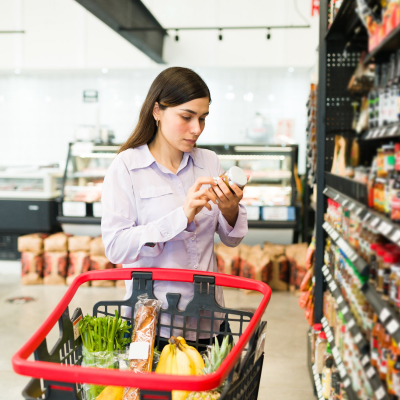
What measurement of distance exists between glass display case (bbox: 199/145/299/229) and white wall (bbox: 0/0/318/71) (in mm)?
1536

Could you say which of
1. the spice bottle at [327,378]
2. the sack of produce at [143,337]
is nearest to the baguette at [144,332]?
the sack of produce at [143,337]

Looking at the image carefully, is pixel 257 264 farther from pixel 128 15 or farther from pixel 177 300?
pixel 177 300

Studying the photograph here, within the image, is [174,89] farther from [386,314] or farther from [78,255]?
[78,255]

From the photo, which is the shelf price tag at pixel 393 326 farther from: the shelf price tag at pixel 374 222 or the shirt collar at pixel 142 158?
the shirt collar at pixel 142 158

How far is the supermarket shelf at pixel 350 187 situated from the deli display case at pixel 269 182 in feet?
9.34

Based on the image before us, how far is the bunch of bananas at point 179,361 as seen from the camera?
136cm

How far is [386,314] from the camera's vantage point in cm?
136

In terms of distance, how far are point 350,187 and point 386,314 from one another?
0.72 meters

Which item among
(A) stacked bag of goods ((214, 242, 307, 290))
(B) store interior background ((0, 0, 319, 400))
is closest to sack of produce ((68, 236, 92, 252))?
(B) store interior background ((0, 0, 319, 400))

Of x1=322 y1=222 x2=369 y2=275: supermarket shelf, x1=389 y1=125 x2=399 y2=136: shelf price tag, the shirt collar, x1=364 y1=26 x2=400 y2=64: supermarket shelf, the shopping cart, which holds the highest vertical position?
x1=364 y1=26 x2=400 y2=64: supermarket shelf

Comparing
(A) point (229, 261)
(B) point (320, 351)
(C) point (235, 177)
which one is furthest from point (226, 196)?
(A) point (229, 261)

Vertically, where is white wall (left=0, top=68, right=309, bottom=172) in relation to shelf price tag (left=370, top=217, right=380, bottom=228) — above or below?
above

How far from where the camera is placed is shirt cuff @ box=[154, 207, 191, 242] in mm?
1602

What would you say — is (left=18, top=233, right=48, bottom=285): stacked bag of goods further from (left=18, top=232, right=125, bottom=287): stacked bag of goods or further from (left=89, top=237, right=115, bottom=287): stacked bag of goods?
(left=89, top=237, right=115, bottom=287): stacked bag of goods
